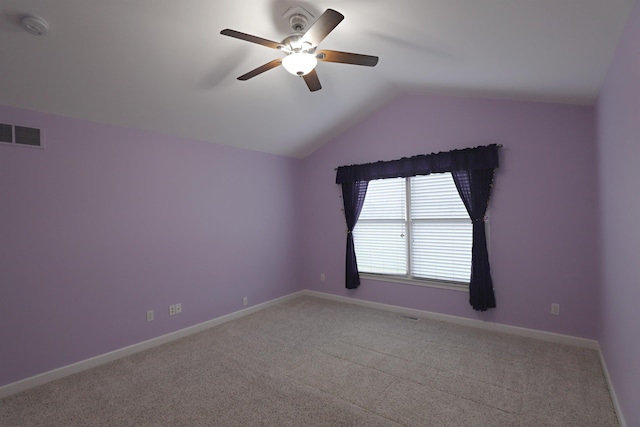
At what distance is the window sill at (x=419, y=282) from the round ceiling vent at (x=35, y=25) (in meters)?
4.10

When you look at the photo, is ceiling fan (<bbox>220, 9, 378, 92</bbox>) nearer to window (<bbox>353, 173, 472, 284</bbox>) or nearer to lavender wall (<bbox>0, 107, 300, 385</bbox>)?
lavender wall (<bbox>0, 107, 300, 385</bbox>)

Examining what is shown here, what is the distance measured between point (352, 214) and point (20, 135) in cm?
365

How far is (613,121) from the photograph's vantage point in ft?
6.87

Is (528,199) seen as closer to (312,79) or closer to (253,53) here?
(312,79)

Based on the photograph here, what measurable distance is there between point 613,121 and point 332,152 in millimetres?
3234

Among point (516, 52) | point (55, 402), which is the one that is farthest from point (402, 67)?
point (55, 402)

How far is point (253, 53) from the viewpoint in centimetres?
251

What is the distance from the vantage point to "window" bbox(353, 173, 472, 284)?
3641 millimetres

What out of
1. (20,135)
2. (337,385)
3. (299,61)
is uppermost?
(299,61)

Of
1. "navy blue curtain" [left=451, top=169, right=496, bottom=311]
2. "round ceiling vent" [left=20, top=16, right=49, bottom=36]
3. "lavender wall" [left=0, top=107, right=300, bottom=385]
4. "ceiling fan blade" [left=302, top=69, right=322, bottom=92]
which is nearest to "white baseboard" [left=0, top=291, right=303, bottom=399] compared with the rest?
"lavender wall" [left=0, top=107, right=300, bottom=385]

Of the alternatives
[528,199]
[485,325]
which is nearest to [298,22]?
[528,199]

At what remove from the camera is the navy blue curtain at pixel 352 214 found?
4.39 meters

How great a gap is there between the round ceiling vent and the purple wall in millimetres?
3346

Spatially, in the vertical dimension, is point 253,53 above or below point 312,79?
above
